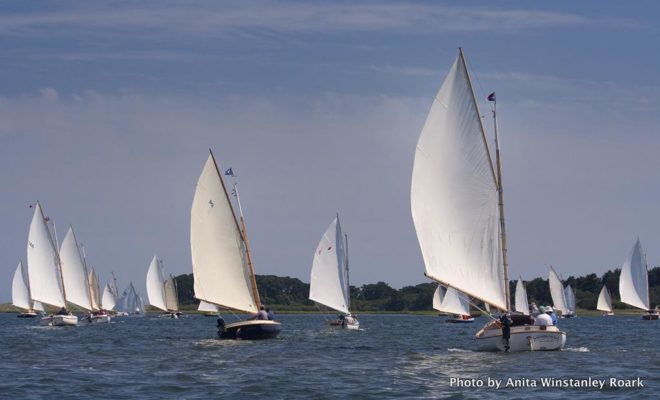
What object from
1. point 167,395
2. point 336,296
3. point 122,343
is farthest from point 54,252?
point 167,395

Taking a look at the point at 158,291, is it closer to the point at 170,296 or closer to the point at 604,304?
the point at 170,296

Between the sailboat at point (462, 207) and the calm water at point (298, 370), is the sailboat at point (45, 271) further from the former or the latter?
the sailboat at point (462, 207)

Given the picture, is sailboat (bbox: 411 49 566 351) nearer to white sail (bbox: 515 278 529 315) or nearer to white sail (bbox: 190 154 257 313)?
white sail (bbox: 190 154 257 313)

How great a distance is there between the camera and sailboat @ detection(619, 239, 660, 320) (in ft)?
461

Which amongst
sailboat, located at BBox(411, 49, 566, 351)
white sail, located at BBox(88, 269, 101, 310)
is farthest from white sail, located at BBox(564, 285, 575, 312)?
sailboat, located at BBox(411, 49, 566, 351)

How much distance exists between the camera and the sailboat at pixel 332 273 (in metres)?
91.1

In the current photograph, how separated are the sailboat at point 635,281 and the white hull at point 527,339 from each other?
317 ft

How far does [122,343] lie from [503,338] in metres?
24.1

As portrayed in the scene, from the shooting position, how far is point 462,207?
1822 inches

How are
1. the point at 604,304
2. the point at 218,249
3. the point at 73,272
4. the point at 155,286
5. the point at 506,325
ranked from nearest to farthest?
1. the point at 506,325
2. the point at 218,249
3. the point at 73,272
4. the point at 155,286
5. the point at 604,304

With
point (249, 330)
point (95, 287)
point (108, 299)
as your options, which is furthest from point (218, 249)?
point (108, 299)

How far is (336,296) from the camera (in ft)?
301

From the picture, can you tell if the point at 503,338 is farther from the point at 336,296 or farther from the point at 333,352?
the point at 336,296

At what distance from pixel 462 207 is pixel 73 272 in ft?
210
